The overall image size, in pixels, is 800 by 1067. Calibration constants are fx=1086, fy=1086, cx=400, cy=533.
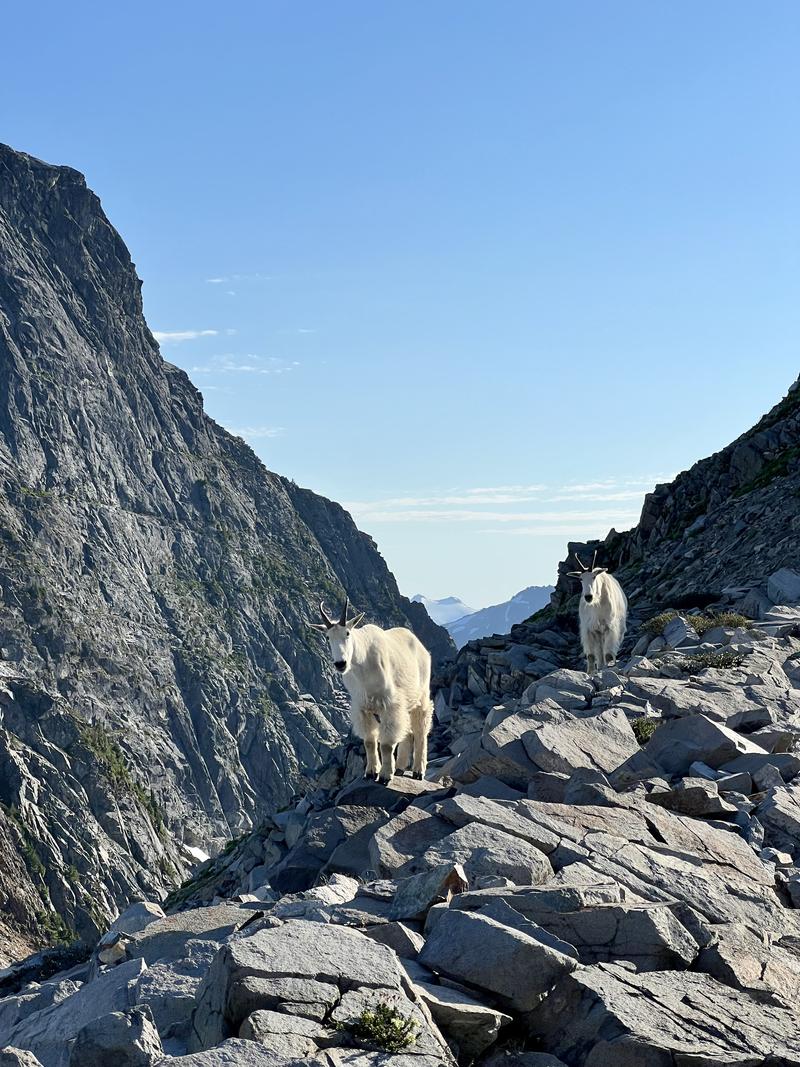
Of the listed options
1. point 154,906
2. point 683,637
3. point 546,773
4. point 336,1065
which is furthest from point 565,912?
point 683,637

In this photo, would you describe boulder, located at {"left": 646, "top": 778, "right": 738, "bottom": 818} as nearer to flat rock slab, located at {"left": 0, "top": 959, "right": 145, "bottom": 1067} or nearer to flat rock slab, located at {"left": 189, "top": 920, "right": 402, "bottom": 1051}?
flat rock slab, located at {"left": 189, "top": 920, "right": 402, "bottom": 1051}

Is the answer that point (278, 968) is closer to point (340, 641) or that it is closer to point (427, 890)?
point (427, 890)

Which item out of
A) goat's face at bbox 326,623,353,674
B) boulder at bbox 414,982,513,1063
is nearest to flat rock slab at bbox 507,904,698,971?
boulder at bbox 414,982,513,1063

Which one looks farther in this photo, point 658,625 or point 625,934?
point 658,625

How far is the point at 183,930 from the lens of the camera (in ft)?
40.9

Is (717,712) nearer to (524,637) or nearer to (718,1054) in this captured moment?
(718,1054)

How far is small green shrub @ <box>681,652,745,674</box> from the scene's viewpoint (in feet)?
79.2

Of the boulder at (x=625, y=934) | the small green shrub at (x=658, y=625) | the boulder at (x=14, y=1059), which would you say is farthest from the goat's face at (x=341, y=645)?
the small green shrub at (x=658, y=625)

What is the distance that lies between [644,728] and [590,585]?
12.3 m

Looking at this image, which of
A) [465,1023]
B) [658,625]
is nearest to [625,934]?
[465,1023]

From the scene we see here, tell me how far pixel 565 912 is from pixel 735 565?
35.8 m

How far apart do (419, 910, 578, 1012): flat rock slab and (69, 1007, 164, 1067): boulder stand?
238 centimetres

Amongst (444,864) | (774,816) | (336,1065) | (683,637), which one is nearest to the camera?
(336,1065)

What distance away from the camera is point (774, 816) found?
14.6 m
